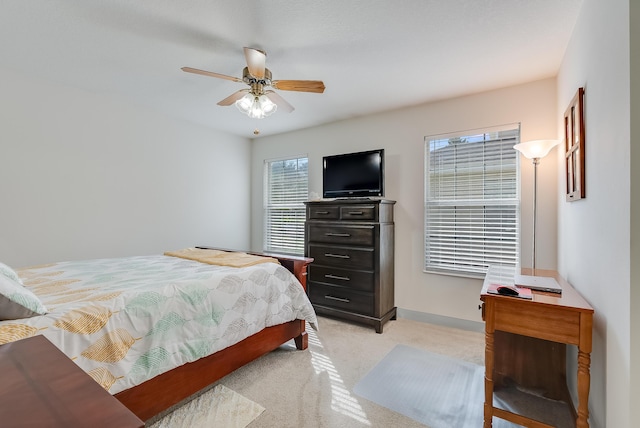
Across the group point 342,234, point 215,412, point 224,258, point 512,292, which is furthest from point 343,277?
point 512,292

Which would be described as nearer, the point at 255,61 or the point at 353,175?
the point at 255,61

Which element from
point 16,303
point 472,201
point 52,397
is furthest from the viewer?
point 472,201

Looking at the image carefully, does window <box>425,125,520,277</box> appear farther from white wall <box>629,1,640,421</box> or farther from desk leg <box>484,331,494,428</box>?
white wall <box>629,1,640,421</box>

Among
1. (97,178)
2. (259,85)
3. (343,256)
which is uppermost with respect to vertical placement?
(259,85)

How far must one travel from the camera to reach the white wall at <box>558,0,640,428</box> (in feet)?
3.81

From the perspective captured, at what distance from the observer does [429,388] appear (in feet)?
6.98

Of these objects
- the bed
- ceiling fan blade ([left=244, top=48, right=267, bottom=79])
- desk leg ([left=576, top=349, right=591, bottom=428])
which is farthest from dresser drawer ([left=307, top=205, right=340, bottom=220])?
desk leg ([left=576, top=349, right=591, bottom=428])

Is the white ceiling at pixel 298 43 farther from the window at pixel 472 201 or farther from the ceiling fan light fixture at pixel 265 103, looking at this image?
the window at pixel 472 201

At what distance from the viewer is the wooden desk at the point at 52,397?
519 millimetres

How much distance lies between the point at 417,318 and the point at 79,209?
3797 mm

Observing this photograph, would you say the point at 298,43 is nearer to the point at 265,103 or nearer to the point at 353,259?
the point at 265,103

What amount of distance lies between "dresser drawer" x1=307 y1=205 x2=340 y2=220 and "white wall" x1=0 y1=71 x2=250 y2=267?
1.60 m

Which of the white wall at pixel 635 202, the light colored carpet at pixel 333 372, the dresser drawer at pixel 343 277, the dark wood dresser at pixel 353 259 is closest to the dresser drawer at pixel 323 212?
the dark wood dresser at pixel 353 259

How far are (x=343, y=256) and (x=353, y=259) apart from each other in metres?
0.13
